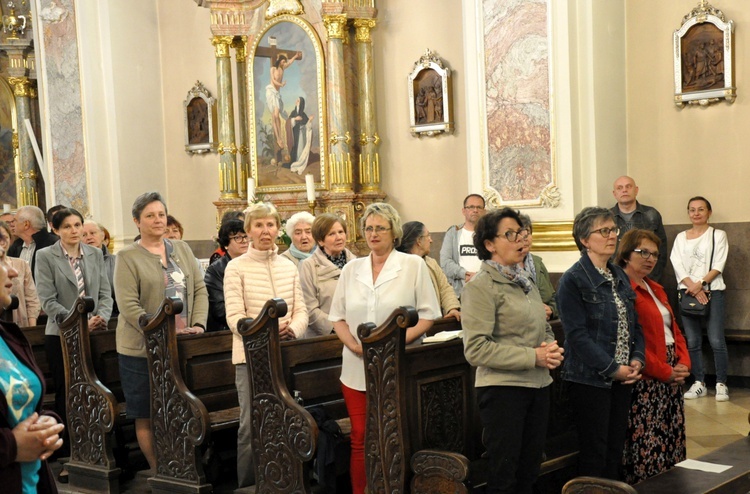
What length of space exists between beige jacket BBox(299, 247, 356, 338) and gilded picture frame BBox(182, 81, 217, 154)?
20.1 feet

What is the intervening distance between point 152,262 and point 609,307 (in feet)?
8.42

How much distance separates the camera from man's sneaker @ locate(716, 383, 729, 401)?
23.1 ft

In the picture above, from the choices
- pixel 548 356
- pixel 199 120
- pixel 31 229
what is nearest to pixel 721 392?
pixel 548 356

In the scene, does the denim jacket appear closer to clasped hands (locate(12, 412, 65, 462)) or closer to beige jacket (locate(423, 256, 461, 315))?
beige jacket (locate(423, 256, 461, 315))

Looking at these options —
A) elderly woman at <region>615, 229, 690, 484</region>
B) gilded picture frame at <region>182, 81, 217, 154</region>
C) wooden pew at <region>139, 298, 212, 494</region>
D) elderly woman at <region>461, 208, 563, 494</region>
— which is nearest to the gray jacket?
wooden pew at <region>139, 298, 212, 494</region>

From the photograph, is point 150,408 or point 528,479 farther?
point 150,408

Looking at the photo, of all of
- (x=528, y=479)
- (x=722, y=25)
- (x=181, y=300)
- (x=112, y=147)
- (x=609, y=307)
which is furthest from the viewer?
(x=112, y=147)

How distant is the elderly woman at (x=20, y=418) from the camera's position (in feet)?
8.18

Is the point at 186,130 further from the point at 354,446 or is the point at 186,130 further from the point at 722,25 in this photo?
the point at 354,446

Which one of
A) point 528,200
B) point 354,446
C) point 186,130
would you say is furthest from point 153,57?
point 354,446

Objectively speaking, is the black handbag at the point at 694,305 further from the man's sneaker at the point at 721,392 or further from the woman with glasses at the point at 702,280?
the man's sneaker at the point at 721,392

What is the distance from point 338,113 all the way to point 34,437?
7228 millimetres

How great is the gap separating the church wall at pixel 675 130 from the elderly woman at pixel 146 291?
14.4 feet

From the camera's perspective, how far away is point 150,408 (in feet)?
16.9
